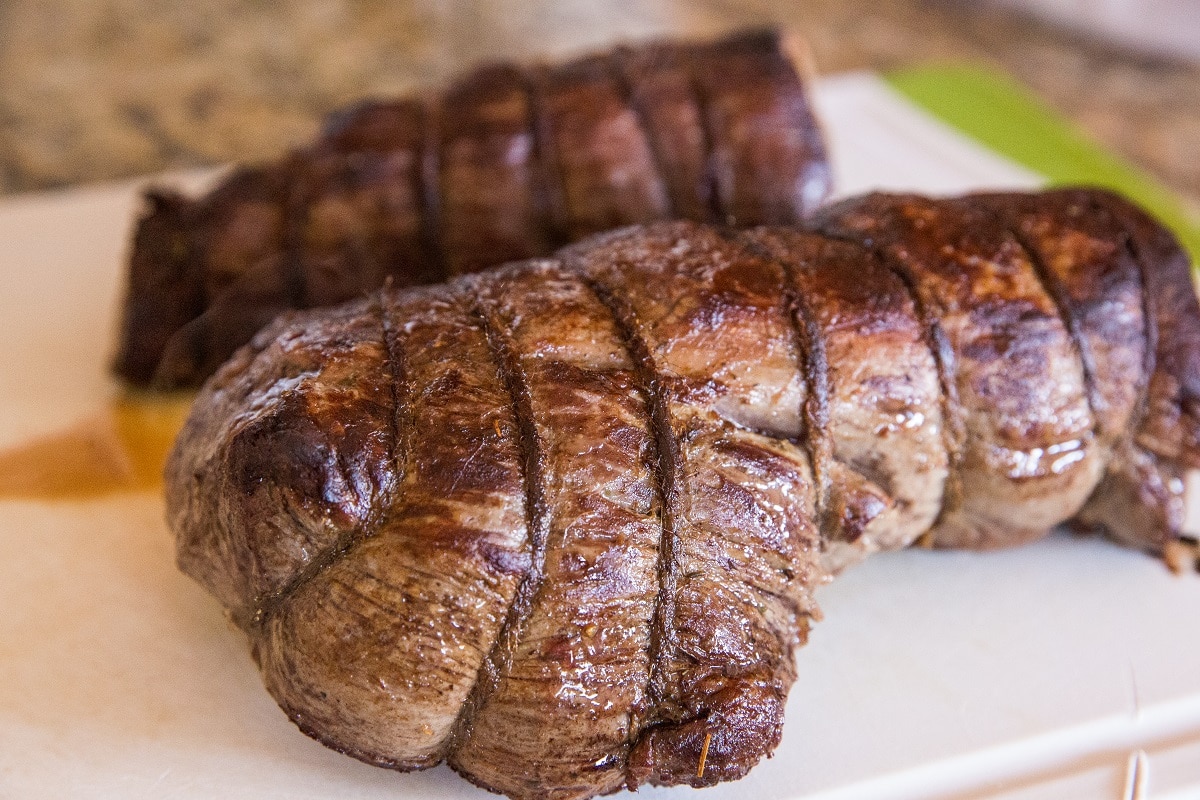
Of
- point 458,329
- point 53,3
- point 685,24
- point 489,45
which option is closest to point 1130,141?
point 685,24

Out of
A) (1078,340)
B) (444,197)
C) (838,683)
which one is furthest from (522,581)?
(444,197)

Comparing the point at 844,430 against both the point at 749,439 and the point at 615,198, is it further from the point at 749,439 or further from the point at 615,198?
the point at 615,198

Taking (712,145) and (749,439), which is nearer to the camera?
(749,439)

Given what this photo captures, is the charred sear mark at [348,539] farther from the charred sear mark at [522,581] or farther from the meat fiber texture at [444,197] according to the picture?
the meat fiber texture at [444,197]

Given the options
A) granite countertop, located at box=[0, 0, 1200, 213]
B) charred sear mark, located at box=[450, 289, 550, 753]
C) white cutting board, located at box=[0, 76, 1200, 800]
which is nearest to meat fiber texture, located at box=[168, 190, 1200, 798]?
charred sear mark, located at box=[450, 289, 550, 753]

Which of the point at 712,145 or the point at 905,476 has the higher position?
the point at 712,145

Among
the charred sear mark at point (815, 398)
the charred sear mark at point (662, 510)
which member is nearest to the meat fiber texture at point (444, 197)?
the charred sear mark at point (815, 398)

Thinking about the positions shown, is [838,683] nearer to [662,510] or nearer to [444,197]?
[662,510]
